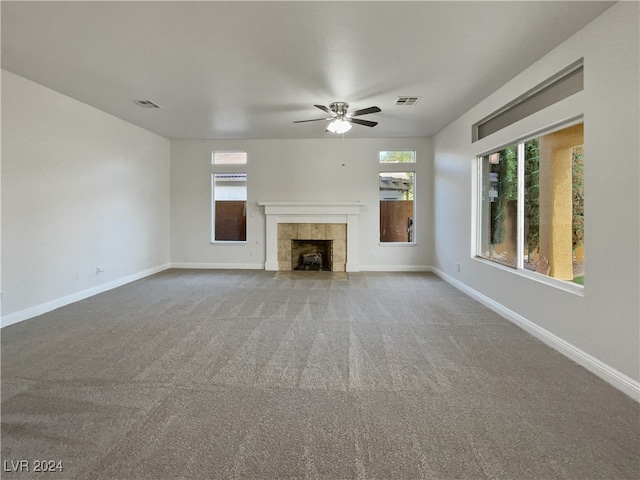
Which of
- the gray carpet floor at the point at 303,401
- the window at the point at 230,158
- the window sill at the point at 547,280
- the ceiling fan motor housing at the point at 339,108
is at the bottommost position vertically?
the gray carpet floor at the point at 303,401

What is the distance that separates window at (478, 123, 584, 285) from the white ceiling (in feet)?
2.96

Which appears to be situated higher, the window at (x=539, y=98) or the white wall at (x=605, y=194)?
the window at (x=539, y=98)

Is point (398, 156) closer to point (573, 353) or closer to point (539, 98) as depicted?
point (539, 98)

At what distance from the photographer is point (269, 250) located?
274 inches

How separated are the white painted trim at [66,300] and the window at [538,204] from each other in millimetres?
5694

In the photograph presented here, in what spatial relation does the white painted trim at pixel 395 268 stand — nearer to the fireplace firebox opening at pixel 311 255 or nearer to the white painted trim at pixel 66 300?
the fireplace firebox opening at pixel 311 255

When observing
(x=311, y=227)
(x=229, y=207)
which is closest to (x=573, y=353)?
(x=311, y=227)

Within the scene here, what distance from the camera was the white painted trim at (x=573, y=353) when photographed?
2.15m

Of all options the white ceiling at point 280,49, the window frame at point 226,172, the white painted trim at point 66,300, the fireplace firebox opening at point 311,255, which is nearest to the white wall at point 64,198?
the white painted trim at point 66,300

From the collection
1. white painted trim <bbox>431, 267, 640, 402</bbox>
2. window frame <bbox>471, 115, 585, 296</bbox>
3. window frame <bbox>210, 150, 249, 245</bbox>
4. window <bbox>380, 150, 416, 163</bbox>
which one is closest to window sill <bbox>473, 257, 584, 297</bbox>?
window frame <bbox>471, 115, 585, 296</bbox>

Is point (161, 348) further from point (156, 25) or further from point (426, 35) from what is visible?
point (426, 35)

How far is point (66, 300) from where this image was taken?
425cm

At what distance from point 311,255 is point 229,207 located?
7.00 ft

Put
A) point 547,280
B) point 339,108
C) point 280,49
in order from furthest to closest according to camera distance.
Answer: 1. point 339,108
2. point 547,280
3. point 280,49
